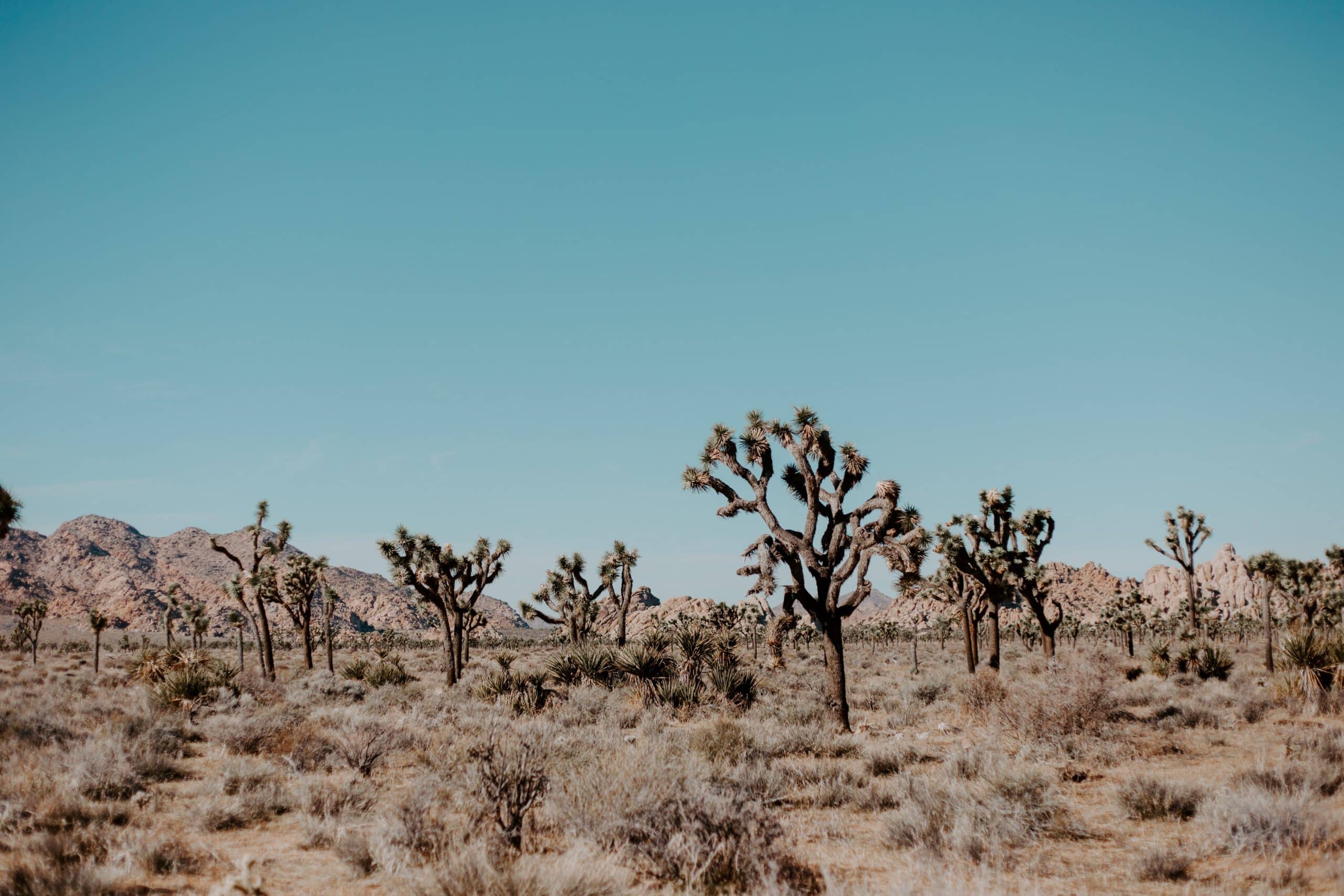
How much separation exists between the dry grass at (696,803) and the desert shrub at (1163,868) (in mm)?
17

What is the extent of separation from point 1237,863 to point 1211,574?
223111 millimetres

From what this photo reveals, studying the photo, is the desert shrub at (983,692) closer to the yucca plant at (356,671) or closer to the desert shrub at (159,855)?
the desert shrub at (159,855)

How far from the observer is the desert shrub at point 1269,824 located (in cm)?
648

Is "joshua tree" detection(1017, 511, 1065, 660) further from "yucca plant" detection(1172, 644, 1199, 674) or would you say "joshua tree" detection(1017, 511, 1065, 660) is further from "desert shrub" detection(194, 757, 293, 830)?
"desert shrub" detection(194, 757, 293, 830)

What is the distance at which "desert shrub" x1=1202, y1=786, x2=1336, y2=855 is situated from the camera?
6.48 metres

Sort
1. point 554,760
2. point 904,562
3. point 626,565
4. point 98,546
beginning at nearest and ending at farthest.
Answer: point 554,760 < point 904,562 < point 626,565 < point 98,546

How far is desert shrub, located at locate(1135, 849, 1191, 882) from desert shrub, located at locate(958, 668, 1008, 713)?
8.38 m

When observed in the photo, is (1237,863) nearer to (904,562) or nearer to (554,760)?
(554,760)

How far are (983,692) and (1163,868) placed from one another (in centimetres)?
997

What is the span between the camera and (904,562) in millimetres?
14656

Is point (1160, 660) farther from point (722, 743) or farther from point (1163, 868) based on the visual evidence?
point (1163, 868)

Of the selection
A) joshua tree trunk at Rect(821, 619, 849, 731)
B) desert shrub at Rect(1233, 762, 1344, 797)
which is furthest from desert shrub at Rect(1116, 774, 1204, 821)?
joshua tree trunk at Rect(821, 619, 849, 731)

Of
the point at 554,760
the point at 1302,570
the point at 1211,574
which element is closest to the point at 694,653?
the point at 554,760

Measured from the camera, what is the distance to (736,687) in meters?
18.0
